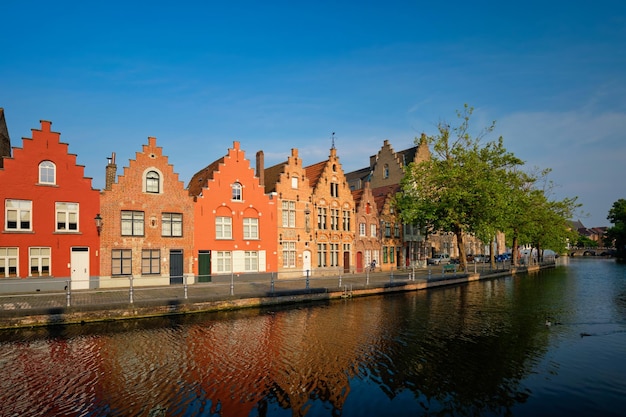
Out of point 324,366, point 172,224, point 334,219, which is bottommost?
point 324,366

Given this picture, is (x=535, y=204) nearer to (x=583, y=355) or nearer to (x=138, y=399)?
(x=583, y=355)

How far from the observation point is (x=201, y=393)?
429 inches

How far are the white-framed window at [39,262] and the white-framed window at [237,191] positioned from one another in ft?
46.7

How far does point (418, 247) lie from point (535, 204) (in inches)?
788

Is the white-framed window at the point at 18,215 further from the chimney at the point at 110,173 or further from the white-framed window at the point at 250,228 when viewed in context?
the white-framed window at the point at 250,228

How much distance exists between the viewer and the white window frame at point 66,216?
27109 millimetres

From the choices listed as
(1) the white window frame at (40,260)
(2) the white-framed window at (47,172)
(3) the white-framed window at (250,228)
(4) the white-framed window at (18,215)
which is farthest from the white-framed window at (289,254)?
(4) the white-framed window at (18,215)

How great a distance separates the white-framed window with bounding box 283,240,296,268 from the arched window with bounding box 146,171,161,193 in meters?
12.5

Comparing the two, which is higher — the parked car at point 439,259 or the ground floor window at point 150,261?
the ground floor window at point 150,261

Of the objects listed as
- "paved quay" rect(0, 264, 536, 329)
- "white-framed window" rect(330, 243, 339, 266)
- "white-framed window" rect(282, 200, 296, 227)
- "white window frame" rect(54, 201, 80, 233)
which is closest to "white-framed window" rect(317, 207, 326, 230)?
"white-framed window" rect(330, 243, 339, 266)

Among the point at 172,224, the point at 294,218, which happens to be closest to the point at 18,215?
the point at 172,224

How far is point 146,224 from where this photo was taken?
2992cm

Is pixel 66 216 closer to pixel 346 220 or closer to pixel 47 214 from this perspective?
pixel 47 214

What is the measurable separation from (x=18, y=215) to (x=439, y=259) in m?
48.2
